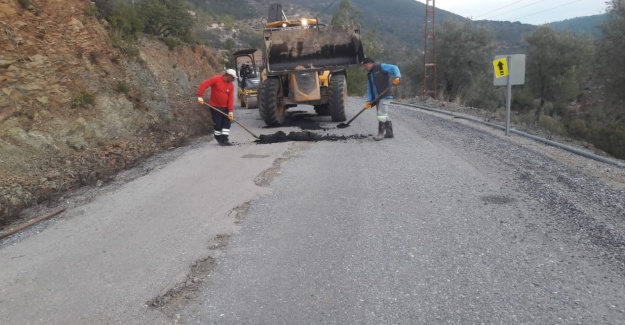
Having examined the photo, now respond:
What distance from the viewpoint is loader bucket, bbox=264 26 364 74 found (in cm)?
1306

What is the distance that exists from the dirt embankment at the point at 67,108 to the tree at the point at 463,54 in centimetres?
2327

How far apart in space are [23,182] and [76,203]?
52.8 inches

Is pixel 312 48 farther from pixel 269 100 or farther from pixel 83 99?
pixel 83 99

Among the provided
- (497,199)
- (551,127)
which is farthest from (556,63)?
(497,199)

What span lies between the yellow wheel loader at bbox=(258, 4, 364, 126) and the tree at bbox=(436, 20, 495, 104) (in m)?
20.4

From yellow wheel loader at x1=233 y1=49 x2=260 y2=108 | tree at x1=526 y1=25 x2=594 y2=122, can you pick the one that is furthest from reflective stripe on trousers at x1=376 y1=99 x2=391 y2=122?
tree at x1=526 y1=25 x2=594 y2=122

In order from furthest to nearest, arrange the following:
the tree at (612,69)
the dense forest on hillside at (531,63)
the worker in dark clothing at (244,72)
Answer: the worker in dark clothing at (244,72), the tree at (612,69), the dense forest on hillside at (531,63)

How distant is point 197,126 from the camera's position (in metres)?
14.0

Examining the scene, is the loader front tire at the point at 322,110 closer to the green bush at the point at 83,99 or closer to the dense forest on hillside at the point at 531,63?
the dense forest on hillside at the point at 531,63

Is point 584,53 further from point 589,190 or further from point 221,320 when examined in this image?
point 221,320

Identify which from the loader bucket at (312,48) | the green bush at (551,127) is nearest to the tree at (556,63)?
the green bush at (551,127)

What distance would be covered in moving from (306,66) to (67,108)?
20.1 ft

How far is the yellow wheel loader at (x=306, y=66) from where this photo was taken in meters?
12.6

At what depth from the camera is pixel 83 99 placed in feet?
33.8
